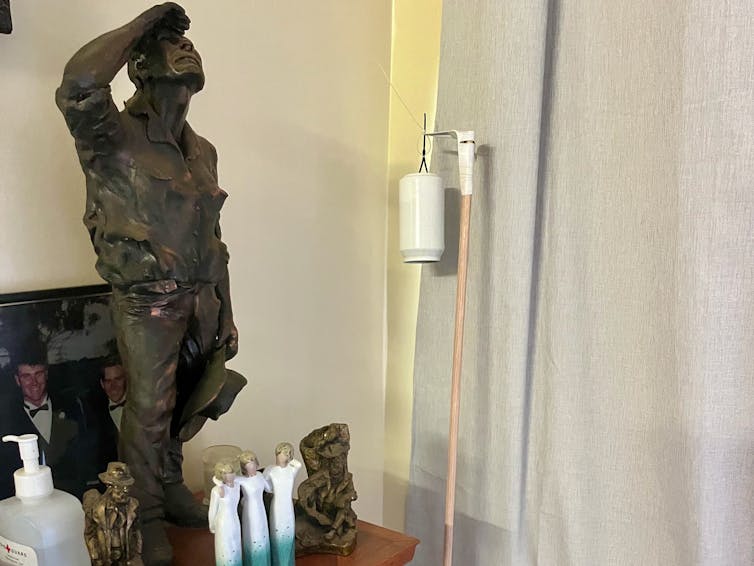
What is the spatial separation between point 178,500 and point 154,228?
0.30m

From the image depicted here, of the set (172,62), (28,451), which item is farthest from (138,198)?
(28,451)

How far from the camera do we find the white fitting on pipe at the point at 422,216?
3.28ft

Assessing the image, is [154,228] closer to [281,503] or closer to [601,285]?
[281,503]

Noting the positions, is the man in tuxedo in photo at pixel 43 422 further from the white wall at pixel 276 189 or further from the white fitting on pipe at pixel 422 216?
the white fitting on pipe at pixel 422 216

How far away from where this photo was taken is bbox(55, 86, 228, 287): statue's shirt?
2.04ft

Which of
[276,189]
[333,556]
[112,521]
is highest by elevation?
[276,189]

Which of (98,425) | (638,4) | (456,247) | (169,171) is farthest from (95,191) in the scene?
(638,4)

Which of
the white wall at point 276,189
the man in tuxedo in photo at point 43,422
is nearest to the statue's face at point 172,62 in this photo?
the white wall at point 276,189

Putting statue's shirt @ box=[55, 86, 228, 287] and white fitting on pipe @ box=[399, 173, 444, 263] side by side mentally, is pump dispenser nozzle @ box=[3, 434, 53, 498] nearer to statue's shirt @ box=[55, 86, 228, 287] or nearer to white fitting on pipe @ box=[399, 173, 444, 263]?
statue's shirt @ box=[55, 86, 228, 287]

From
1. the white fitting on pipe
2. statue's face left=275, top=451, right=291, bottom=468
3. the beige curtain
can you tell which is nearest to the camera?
statue's face left=275, top=451, right=291, bottom=468

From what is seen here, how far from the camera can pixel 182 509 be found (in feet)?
2.44

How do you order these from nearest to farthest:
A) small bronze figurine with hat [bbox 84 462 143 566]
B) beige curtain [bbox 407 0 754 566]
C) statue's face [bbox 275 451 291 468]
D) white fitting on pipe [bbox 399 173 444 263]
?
small bronze figurine with hat [bbox 84 462 143 566]
statue's face [bbox 275 451 291 468]
beige curtain [bbox 407 0 754 566]
white fitting on pipe [bbox 399 173 444 263]

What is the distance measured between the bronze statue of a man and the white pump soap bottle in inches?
2.8

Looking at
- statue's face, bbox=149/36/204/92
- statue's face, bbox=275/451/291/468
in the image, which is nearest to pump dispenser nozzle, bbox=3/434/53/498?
statue's face, bbox=275/451/291/468
